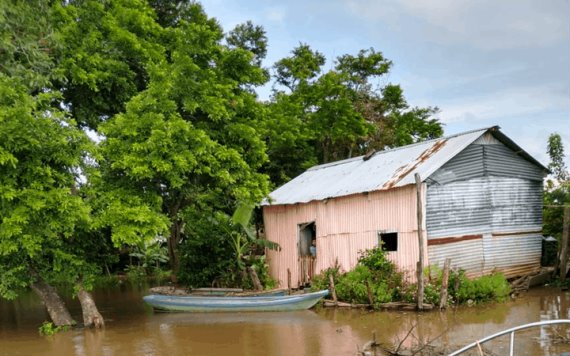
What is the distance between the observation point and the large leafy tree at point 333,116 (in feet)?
80.1

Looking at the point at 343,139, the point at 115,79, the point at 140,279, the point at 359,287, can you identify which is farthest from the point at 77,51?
the point at 140,279

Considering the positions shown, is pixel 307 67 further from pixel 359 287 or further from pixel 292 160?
pixel 359 287

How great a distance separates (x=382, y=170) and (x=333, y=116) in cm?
874

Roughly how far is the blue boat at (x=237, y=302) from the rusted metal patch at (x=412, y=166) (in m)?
3.66

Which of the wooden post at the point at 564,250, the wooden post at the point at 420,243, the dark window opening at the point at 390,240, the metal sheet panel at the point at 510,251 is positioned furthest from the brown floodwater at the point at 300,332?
the dark window opening at the point at 390,240

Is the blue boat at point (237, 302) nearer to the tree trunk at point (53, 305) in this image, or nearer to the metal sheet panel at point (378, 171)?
the tree trunk at point (53, 305)

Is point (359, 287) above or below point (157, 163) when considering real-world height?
below

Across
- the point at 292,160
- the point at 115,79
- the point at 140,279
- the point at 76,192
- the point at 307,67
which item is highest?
the point at 307,67

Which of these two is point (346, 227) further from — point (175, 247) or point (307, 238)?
point (175, 247)

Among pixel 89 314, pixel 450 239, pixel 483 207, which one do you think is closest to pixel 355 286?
pixel 450 239

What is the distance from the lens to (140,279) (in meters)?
28.5

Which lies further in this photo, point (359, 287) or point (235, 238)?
point (235, 238)

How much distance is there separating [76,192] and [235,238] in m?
5.96

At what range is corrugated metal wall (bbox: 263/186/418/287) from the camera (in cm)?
1480
